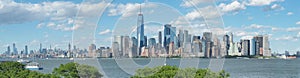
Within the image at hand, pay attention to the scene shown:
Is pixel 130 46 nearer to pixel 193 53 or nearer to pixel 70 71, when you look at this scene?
pixel 193 53

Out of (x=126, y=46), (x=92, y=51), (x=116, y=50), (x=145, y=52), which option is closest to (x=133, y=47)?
(x=126, y=46)

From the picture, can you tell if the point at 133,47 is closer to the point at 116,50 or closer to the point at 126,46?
the point at 126,46

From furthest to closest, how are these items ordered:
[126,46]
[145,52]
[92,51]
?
1. [145,52]
2. [126,46]
3. [92,51]

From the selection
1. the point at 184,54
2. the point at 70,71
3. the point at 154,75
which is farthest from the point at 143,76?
the point at 184,54

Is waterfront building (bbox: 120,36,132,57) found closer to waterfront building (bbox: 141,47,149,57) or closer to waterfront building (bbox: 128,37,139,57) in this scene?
waterfront building (bbox: 128,37,139,57)

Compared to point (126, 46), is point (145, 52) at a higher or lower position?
lower

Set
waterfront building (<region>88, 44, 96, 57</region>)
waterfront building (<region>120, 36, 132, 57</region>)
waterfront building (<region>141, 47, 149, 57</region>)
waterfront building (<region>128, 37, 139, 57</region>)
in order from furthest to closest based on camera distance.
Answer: waterfront building (<region>141, 47, 149, 57</region>) < waterfront building (<region>128, 37, 139, 57</region>) < waterfront building (<region>120, 36, 132, 57</region>) < waterfront building (<region>88, 44, 96, 57</region>)

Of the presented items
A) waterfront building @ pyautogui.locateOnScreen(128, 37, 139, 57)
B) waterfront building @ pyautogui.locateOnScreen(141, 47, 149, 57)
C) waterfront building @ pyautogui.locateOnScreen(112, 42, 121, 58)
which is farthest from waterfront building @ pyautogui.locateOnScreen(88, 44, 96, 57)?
waterfront building @ pyautogui.locateOnScreen(141, 47, 149, 57)

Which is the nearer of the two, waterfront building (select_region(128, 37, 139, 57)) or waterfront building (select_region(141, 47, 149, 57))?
waterfront building (select_region(128, 37, 139, 57))

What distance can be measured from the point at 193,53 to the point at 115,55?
269 centimetres

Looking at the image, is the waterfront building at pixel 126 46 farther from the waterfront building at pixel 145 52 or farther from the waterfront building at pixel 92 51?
the waterfront building at pixel 145 52

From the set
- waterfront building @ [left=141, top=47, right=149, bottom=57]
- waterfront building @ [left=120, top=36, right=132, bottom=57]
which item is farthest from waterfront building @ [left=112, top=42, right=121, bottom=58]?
waterfront building @ [left=141, top=47, right=149, bottom=57]

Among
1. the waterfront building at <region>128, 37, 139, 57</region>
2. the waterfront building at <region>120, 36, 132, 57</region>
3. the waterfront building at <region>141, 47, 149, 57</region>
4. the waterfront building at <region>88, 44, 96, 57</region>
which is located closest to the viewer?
the waterfront building at <region>88, 44, 96, 57</region>

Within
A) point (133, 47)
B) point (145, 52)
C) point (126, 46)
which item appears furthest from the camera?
point (145, 52)
